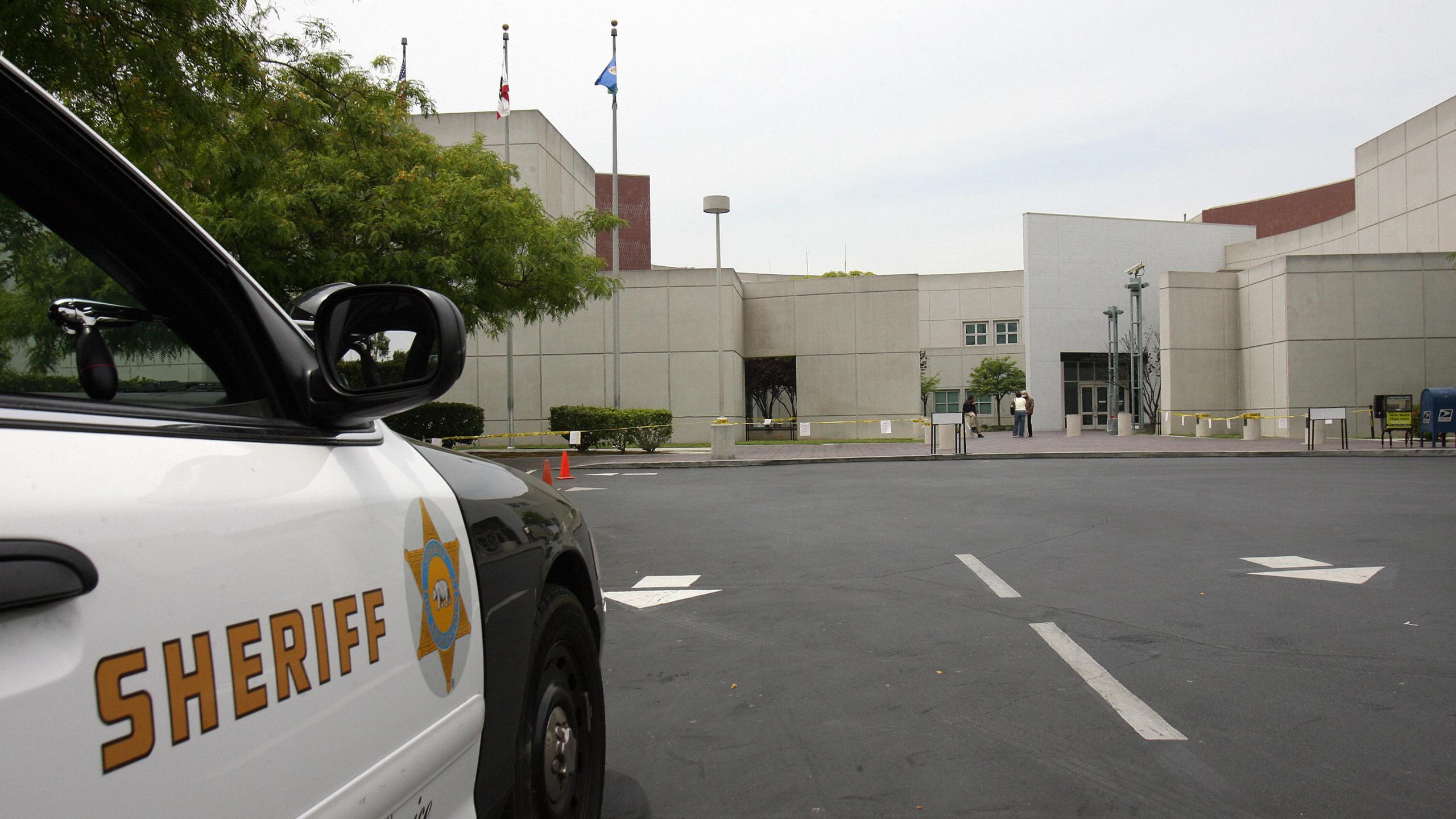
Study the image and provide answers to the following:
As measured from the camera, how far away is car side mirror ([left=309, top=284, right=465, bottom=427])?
1909mm

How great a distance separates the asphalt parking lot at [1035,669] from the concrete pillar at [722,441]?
13.6 m

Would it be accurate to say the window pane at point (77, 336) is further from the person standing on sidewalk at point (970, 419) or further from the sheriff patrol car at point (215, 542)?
the person standing on sidewalk at point (970, 419)

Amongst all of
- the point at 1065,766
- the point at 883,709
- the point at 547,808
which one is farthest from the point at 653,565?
the point at 547,808

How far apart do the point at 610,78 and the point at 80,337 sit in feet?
102

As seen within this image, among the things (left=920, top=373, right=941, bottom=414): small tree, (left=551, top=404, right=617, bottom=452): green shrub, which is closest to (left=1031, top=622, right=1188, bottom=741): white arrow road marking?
(left=551, top=404, right=617, bottom=452): green shrub

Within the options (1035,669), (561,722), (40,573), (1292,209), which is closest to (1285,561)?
(1035,669)

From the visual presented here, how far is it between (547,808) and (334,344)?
4.62ft

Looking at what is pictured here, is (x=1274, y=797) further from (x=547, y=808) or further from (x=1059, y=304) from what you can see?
→ (x=1059, y=304)

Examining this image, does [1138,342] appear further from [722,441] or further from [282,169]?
[282,169]

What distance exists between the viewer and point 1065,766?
12.6ft

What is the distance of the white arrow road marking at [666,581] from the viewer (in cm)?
791

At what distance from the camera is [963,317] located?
66.8m

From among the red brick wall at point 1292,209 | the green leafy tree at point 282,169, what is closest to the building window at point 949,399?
the red brick wall at point 1292,209

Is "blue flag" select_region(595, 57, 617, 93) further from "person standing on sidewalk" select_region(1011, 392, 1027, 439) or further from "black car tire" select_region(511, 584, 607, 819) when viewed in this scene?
"black car tire" select_region(511, 584, 607, 819)
